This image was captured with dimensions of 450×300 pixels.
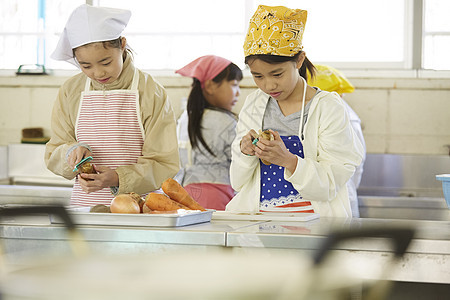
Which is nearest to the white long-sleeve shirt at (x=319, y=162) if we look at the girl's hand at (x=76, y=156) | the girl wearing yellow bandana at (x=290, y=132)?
the girl wearing yellow bandana at (x=290, y=132)

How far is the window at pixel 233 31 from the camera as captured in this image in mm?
4078

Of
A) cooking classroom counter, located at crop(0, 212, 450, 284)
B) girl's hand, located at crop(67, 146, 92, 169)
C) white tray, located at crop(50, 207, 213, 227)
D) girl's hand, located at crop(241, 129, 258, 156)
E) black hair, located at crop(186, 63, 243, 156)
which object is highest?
black hair, located at crop(186, 63, 243, 156)

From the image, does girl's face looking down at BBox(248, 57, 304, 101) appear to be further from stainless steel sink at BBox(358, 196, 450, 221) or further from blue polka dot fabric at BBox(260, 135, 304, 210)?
stainless steel sink at BBox(358, 196, 450, 221)

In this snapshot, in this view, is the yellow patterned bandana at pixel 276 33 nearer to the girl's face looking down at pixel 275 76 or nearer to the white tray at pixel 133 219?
the girl's face looking down at pixel 275 76

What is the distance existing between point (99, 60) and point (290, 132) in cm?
71

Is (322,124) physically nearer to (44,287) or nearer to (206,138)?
(206,138)

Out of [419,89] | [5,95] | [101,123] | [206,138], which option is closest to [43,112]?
[5,95]

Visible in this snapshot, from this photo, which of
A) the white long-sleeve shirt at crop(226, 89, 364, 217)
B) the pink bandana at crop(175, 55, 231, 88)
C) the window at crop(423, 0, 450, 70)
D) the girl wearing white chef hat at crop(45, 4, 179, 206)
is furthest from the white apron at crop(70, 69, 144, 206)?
the window at crop(423, 0, 450, 70)

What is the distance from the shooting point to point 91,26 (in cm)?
209

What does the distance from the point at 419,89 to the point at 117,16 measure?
241 centimetres

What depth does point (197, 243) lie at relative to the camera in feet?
4.60

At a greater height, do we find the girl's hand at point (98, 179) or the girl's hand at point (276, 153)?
the girl's hand at point (276, 153)

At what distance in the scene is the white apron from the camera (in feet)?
7.36

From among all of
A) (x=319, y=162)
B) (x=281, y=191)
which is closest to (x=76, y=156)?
(x=281, y=191)
